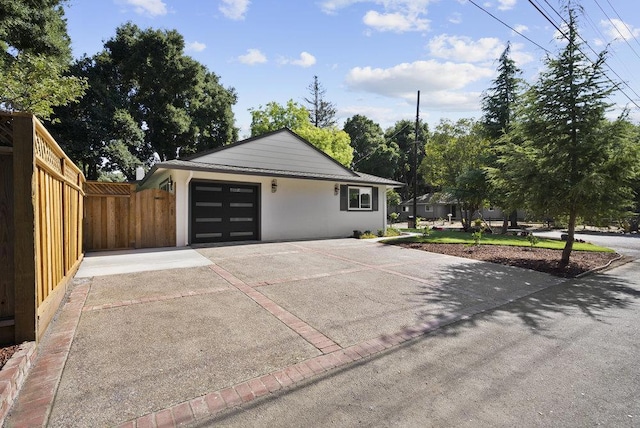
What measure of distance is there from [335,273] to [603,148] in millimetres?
6624

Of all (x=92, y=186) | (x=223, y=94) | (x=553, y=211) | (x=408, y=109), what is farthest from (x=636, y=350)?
(x=223, y=94)

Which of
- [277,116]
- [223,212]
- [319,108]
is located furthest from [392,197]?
[223,212]

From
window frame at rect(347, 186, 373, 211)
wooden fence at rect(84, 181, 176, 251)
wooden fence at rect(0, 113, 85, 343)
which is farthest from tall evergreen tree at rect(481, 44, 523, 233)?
wooden fence at rect(0, 113, 85, 343)

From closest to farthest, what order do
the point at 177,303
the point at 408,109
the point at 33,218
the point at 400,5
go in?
the point at 33,218 → the point at 177,303 → the point at 400,5 → the point at 408,109

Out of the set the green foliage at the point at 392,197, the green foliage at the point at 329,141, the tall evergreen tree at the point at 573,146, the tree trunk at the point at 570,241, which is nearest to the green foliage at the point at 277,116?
the green foliage at the point at 329,141

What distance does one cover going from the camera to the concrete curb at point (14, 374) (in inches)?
82.0

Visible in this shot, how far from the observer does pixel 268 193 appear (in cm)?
1184

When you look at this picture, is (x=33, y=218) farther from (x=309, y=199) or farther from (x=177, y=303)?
(x=309, y=199)

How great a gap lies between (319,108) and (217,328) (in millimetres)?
38451

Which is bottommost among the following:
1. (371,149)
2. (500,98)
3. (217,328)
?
(217,328)

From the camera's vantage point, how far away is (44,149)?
3.46 metres

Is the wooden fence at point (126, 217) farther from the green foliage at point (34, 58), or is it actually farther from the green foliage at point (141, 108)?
the green foliage at point (141, 108)

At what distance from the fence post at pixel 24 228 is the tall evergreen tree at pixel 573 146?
9.16 m

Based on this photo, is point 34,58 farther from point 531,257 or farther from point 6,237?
point 531,257
